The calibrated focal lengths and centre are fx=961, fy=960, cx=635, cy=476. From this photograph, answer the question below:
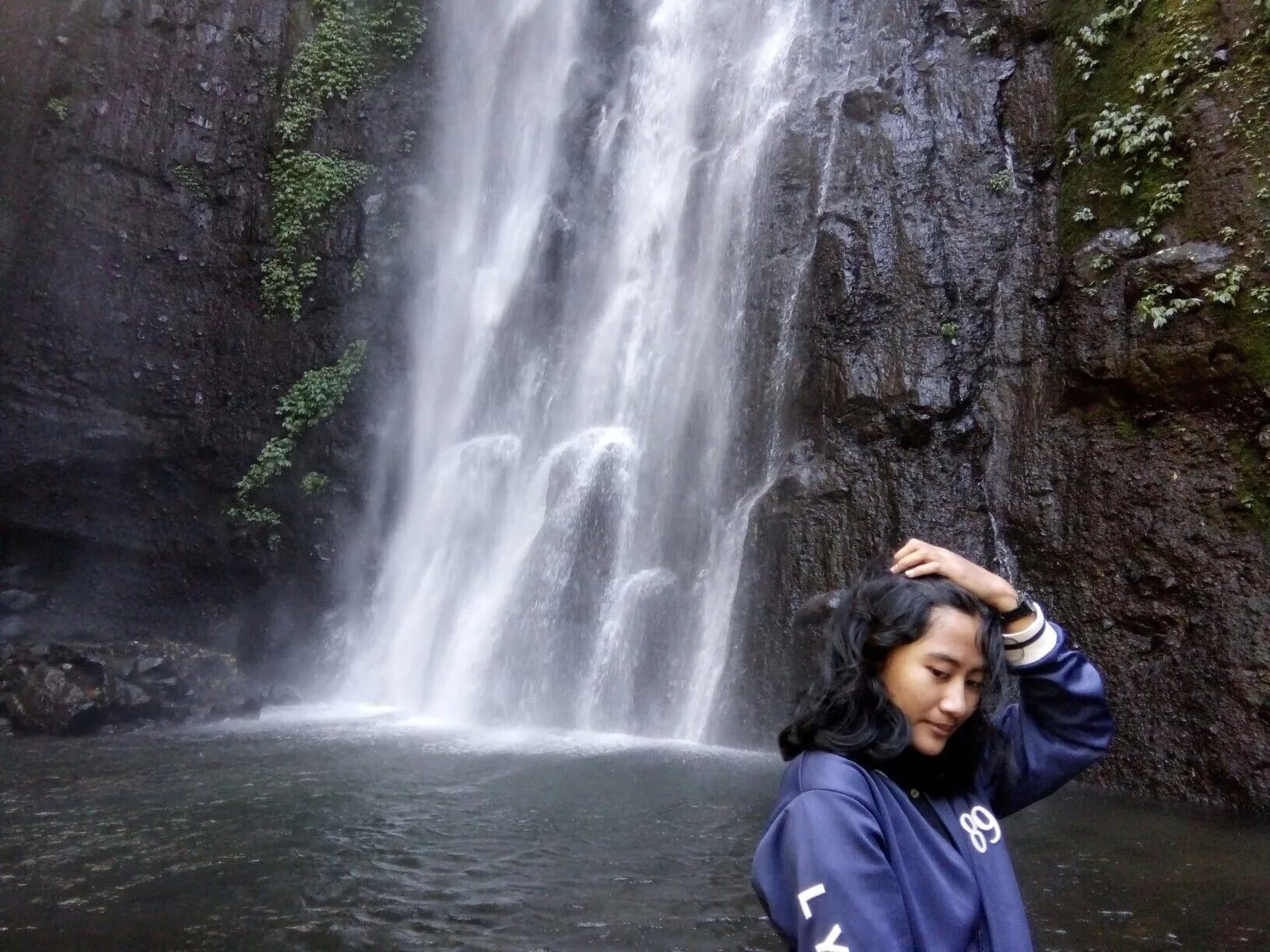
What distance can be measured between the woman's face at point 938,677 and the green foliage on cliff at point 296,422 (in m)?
15.3

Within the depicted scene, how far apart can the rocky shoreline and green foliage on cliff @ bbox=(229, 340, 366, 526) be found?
11.6ft

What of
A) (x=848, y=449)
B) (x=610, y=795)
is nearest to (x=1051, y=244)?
(x=848, y=449)

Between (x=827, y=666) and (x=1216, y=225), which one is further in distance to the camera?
(x=1216, y=225)

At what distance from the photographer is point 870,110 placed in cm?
1127

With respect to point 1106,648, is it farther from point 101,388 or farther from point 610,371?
point 101,388

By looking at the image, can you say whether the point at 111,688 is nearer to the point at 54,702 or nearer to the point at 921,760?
the point at 54,702

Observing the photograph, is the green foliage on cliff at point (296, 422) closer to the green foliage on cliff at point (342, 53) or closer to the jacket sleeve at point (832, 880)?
the green foliage on cliff at point (342, 53)

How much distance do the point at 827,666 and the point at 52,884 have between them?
487 cm

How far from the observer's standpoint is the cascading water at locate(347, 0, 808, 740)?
36.2 feet

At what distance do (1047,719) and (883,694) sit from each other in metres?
0.47

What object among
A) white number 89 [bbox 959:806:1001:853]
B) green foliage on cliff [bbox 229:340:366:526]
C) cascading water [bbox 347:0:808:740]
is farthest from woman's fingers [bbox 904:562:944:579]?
green foliage on cliff [bbox 229:340:366:526]

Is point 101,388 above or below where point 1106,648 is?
above

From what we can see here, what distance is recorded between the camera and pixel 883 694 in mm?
1738

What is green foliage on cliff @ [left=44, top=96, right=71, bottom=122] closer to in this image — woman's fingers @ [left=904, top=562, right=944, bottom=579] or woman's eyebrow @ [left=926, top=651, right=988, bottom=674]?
woman's fingers @ [left=904, top=562, right=944, bottom=579]
